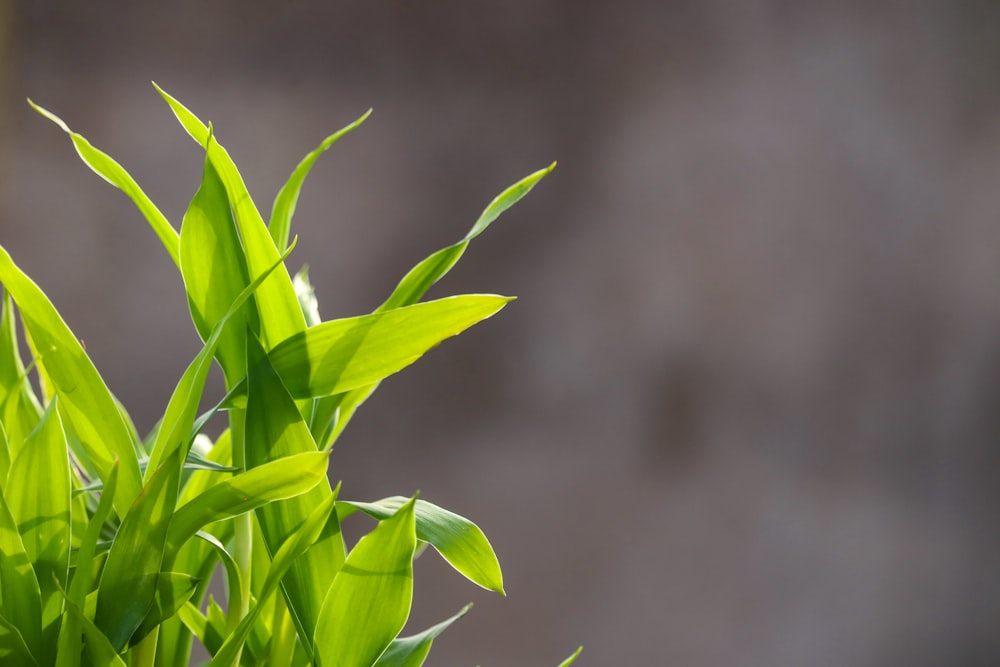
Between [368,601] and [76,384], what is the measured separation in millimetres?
189

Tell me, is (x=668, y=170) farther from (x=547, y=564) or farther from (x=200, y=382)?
(x=200, y=382)

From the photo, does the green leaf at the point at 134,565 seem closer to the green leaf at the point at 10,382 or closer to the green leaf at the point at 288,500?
the green leaf at the point at 288,500

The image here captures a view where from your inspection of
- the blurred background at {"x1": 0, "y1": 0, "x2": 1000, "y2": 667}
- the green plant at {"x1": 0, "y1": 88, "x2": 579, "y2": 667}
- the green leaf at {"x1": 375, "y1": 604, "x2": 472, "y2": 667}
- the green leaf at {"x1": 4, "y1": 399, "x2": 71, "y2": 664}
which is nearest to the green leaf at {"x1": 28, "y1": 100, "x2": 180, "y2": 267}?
the green plant at {"x1": 0, "y1": 88, "x2": 579, "y2": 667}

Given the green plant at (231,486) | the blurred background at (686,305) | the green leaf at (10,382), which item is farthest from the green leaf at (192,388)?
the blurred background at (686,305)

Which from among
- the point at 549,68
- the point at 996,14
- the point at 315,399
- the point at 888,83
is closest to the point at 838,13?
the point at 888,83

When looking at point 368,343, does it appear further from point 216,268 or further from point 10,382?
point 10,382

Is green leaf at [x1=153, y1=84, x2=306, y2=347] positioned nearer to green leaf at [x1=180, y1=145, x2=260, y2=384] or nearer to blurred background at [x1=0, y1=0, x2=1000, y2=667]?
green leaf at [x1=180, y1=145, x2=260, y2=384]

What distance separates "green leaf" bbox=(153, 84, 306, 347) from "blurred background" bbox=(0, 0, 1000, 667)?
1.63 meters

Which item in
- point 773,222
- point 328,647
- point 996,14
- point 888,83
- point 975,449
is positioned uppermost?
point 996,14

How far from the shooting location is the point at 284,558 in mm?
382

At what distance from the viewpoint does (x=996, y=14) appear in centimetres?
217

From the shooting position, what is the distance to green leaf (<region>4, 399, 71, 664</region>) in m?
0.40

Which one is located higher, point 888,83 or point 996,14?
point 996,14

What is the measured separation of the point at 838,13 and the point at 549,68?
31.8 inches
